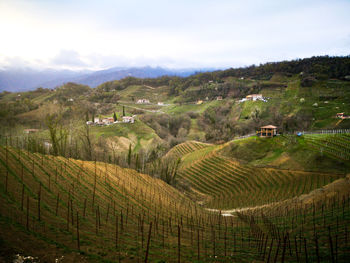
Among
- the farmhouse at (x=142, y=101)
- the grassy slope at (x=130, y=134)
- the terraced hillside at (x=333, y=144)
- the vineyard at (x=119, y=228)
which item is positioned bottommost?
the grassy slope at (x=130, y=134)

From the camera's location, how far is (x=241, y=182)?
161 ft

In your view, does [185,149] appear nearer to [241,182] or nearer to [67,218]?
[241,182]

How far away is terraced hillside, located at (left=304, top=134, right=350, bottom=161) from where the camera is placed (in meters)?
45.3

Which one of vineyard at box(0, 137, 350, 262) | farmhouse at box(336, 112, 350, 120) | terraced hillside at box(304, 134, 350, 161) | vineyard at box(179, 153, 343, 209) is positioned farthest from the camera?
farmhouse at box(336, 112, 350, 120)

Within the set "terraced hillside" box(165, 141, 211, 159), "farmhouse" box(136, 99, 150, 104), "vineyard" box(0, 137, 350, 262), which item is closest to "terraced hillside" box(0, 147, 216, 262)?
"vineyard" box(0, 137, 350, 262)

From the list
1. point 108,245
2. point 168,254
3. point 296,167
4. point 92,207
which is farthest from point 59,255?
point 296,167

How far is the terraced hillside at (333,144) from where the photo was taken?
1783 inches

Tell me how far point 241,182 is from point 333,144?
23.3 meters

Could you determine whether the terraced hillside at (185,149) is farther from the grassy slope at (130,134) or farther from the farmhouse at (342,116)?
the farmhouse at (342,116)

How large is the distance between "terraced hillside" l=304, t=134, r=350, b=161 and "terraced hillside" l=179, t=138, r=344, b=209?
671cm

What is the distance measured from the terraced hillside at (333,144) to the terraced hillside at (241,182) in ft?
22.0

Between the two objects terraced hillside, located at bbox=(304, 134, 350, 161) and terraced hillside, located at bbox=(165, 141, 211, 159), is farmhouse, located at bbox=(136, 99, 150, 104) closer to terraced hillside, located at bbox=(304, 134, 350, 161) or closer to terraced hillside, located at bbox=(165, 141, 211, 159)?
terraced hillside, located at bbox=(165, 141, 211, 159)

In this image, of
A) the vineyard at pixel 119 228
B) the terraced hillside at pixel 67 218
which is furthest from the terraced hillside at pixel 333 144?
the terraced hillside at pixel 67 218

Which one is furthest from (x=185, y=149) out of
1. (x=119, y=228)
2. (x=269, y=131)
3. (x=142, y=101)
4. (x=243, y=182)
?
(x=142, y=101)
